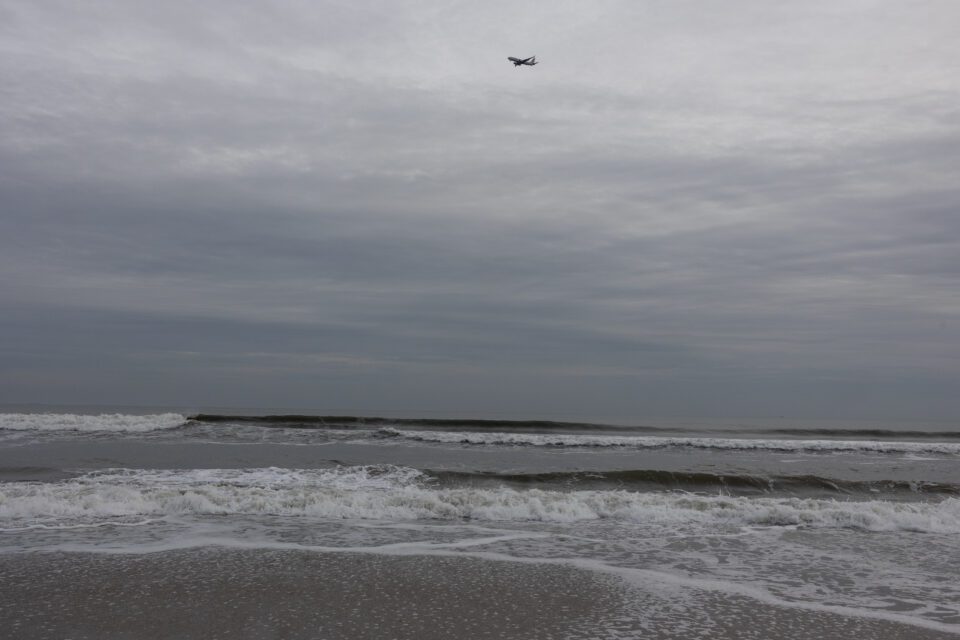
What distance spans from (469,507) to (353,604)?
6.34m

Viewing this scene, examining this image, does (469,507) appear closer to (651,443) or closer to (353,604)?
(353,604)

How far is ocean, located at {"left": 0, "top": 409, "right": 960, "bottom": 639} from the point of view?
7102 millimetres

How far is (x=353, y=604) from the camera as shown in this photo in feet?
24.6

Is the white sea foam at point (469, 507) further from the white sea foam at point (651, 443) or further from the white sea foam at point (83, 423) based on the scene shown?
the white sea foam at point (83, 423)

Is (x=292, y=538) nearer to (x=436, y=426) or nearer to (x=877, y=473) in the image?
(x=877, y=473)

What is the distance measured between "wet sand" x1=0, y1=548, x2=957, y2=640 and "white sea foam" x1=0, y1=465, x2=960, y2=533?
3.66m

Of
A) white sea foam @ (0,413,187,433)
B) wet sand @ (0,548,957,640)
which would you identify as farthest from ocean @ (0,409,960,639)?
white sea foam @ (0,413,187,433)

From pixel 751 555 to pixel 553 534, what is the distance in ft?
11.0

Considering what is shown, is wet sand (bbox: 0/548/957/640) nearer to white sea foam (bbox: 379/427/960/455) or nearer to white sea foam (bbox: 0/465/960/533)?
white sea foam (bbox: 0/465/960/533)

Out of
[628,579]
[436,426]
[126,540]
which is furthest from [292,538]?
[436,426]

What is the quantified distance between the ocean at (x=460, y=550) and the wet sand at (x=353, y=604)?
0.04m

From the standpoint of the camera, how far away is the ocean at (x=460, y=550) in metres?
7.10

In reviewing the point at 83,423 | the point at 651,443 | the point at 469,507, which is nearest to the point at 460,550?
the point at 469,507

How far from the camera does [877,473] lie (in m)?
22.1
